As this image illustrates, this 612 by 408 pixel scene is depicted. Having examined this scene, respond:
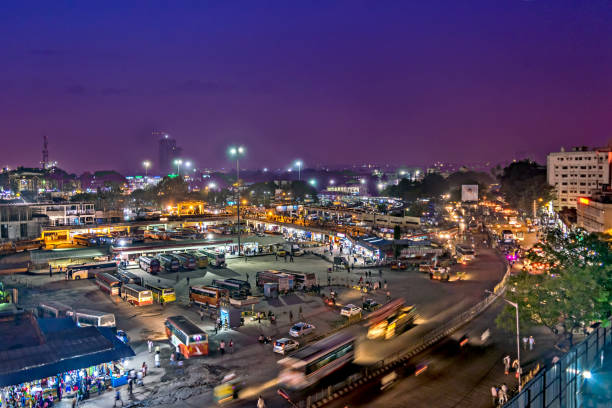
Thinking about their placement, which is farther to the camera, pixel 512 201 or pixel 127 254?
pixel 512 201

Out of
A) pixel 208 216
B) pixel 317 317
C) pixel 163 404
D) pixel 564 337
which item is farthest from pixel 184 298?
pixel 208 216

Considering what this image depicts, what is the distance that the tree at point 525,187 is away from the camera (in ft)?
193

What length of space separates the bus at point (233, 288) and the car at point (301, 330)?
493cm

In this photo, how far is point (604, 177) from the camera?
2282 inches

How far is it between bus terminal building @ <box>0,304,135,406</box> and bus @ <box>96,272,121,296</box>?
26.9 ft

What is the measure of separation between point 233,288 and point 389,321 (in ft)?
30.0

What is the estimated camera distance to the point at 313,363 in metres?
12.0

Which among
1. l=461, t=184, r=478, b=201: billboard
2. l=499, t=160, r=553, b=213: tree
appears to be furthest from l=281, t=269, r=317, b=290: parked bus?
l=461, t=184, r=478, b=201: billboard

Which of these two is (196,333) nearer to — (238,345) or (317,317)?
(238,345)

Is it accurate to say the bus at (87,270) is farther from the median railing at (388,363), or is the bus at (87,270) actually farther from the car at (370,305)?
the median railing at (388,363)

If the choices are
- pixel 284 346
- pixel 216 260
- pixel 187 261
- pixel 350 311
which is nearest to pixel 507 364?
pixel 284 346

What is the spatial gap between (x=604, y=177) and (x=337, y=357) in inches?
2340

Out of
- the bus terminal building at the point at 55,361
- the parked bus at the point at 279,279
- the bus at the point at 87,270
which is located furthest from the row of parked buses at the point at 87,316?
the parked bus at the point at 279,279

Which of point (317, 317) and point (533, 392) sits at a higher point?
point (533, 392)
